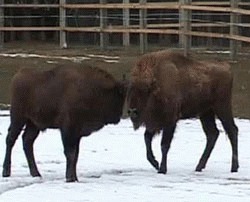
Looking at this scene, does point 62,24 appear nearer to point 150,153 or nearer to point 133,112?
point 150,153

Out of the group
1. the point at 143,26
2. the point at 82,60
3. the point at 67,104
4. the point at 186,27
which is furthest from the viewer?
the point at 143,26

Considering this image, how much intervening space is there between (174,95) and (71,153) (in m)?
1.31

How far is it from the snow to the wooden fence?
719 centimetres

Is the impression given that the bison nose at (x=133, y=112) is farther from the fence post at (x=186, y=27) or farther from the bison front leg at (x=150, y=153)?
the fence post at (x=186, y=27)

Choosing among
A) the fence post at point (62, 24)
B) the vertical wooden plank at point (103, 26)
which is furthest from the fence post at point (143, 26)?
the fence post at point (62, 24)

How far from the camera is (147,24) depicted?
2434 cm

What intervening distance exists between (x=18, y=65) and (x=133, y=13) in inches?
207

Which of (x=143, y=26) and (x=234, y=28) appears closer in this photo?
(x=234, y=28)

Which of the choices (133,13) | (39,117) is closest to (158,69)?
(39,117)

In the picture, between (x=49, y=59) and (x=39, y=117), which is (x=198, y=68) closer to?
(x=39, y=117)

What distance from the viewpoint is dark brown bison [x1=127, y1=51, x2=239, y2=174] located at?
10836 mm

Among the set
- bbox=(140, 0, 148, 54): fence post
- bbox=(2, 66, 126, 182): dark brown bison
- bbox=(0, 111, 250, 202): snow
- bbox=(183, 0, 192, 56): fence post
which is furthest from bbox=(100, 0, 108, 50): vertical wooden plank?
bbox=(2, 66, 126, 182): dark brown bison

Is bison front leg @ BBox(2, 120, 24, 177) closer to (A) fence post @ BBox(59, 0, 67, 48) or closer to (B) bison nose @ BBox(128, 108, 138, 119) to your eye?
(B) bison nose @ BBox(128, 108, 138, 119)

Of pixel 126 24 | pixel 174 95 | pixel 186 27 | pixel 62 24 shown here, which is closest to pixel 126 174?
pixel 174 95
